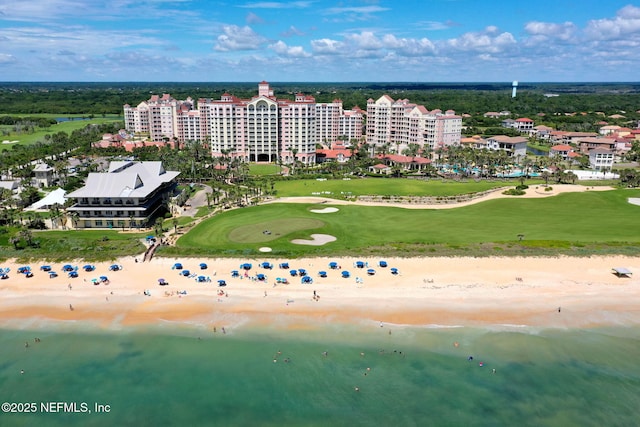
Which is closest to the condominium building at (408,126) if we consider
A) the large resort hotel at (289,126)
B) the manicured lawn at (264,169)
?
the large resort hotel at (289,126)

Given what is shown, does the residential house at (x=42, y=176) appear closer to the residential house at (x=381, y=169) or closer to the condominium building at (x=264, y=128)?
the condominium building at (x=264, y=128)

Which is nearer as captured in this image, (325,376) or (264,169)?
(325,376)

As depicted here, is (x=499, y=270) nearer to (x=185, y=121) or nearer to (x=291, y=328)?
(x=291, y=328)

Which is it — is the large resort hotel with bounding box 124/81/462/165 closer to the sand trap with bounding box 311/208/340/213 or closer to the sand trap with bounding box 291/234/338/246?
the sand trap with bounding box 311/208/340/213

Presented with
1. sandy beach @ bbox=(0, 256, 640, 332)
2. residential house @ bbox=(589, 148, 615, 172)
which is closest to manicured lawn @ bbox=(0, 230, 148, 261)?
sandy beach @ bbox=(0, 256, 640, 332)

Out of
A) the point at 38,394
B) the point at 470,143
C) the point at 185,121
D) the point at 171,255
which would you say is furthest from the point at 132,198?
the point at 470,143

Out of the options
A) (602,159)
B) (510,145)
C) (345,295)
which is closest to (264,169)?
(510,145)

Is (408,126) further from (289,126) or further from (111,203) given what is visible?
(111,203)
